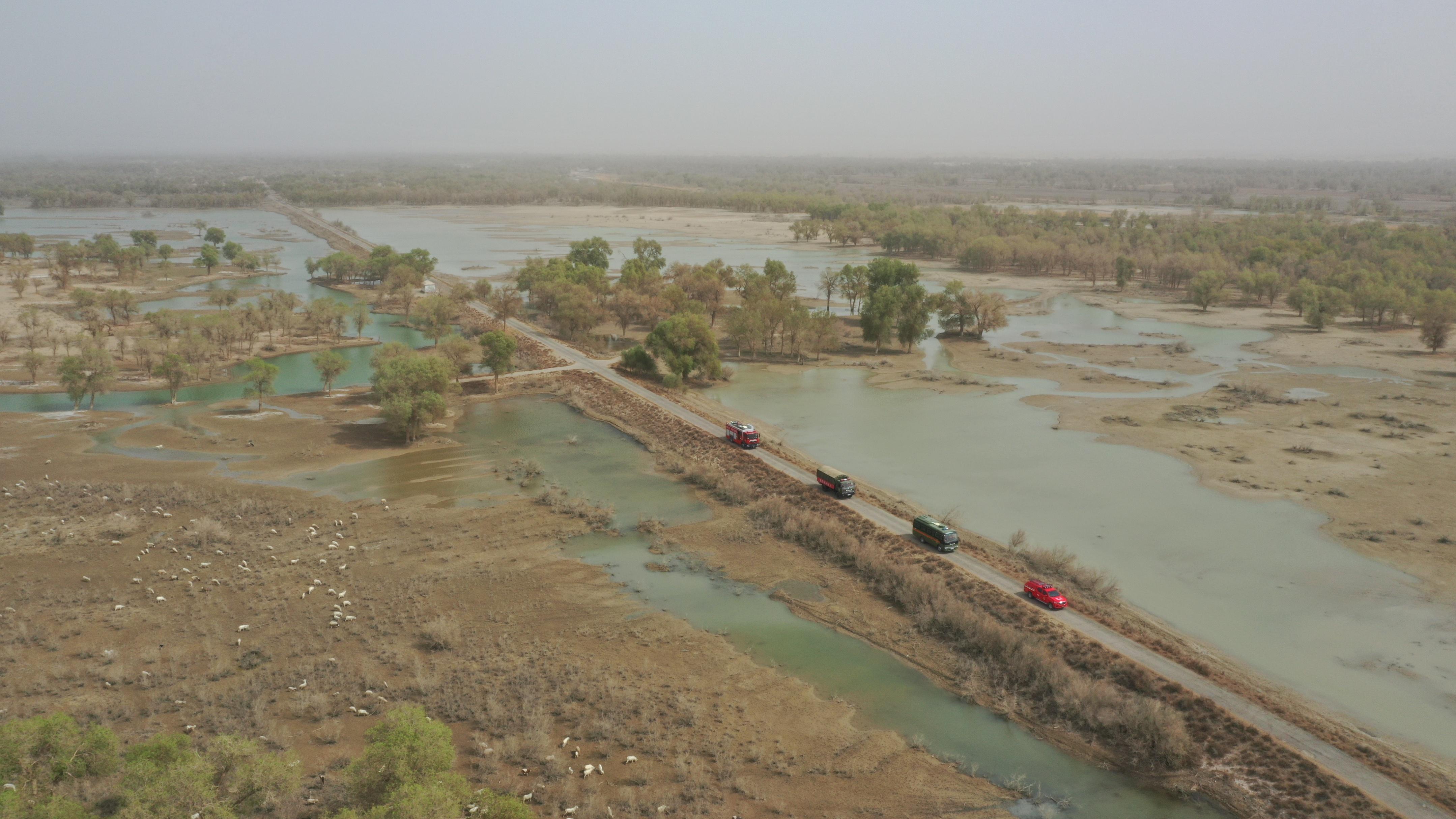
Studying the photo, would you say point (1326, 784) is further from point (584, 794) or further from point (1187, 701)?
point (584, 794)

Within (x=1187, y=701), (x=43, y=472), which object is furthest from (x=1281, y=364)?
(x=43, y=472)

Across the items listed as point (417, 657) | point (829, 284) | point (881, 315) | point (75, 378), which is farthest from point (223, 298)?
point (417, 657)

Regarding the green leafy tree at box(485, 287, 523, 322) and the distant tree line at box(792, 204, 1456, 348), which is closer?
the green leafy tree at box(485, 287, 523, 322)

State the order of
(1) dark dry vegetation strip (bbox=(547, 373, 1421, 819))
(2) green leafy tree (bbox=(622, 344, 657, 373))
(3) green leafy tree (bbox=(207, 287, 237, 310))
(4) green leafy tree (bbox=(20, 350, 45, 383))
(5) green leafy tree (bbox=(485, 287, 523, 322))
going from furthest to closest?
1. (3) green leafy tree (bbox=(207, 287, 237, 310))
2. (5) green leafy tree (bbox=(485, 287, 523, 322))
3. (2) green leafy tree (bbox=(622, 344, 657, 373))
4. (4) green leafy tree (bbox=(20, 350, 45, 383))
5. (1) dark dry vegetation strip (bbox=(547, 373, 1421, 819))

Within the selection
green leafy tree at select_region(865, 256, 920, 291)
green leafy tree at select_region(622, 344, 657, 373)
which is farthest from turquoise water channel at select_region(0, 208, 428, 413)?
green leafy tree at select_region(865, 256, 920, 291)

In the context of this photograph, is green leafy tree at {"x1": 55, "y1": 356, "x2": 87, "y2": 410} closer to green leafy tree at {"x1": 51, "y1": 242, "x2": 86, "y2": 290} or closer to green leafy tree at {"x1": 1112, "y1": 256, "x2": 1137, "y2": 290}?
green leafy tree at {"x1": 51, "y1": 242, "x2": 86, "y2": 290}

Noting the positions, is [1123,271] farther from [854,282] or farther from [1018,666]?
[1018,666]
